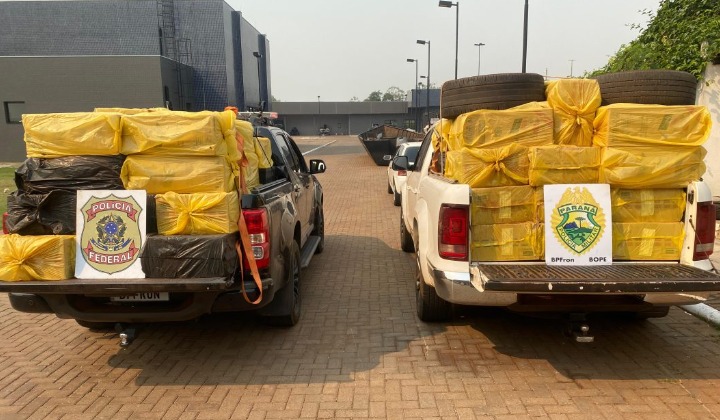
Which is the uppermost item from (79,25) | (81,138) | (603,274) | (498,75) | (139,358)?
(79,25)

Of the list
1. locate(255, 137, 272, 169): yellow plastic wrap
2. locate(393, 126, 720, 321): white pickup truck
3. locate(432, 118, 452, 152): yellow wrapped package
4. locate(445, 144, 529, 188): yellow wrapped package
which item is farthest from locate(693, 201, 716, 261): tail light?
locate(255, 137, 272, 169): yellow plastic wrap

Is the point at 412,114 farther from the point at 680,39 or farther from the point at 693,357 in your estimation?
the point at 693,357

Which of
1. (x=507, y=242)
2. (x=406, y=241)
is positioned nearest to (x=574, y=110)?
(x=507, y=242)

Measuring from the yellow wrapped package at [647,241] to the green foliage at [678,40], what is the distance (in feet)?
19.4

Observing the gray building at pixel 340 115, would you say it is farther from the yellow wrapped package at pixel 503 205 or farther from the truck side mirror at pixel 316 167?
the yellow wrapped package at pixel 503 205

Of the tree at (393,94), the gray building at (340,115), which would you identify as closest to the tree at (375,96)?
the tree at (393,94)

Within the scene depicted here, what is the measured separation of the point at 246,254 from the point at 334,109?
76003mm

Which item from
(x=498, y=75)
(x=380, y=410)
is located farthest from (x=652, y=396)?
(x=498, y=75)

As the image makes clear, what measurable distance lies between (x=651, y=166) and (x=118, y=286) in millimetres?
3786

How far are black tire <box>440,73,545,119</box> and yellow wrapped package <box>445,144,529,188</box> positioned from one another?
52cm

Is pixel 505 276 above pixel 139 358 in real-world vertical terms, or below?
above

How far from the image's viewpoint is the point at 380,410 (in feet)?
10.5

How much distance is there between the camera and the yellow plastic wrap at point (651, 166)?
354cm

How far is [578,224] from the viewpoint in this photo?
3535mm
